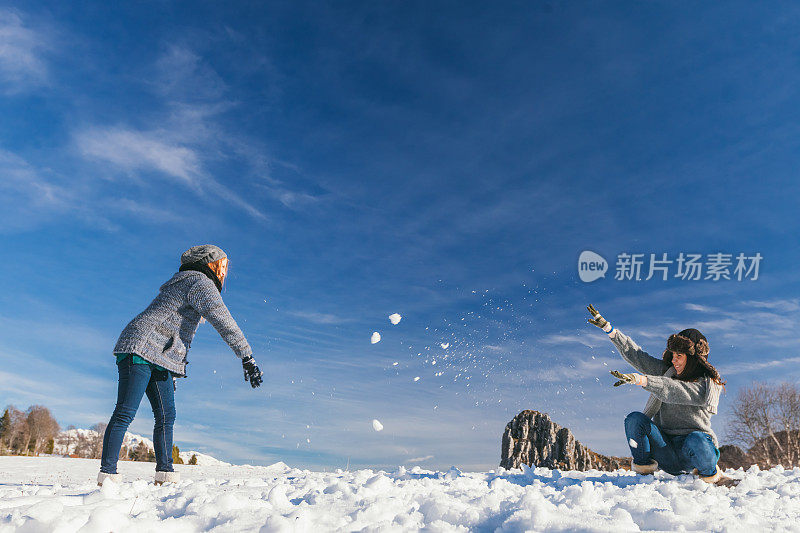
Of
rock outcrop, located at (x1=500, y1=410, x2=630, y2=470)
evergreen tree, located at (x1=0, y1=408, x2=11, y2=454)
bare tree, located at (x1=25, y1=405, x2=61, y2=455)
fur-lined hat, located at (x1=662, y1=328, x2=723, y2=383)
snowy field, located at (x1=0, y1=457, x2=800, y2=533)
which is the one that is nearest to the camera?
snowy field, located at (x1=0, y1=457, x2=800, y2=533)

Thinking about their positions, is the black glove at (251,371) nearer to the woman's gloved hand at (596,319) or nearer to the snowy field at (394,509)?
the snowy field at (394,509)

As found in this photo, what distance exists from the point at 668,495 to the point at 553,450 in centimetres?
1075

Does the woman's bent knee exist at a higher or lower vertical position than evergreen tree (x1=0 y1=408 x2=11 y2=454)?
higher

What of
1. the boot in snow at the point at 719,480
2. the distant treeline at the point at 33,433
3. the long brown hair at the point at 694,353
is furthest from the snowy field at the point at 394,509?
the distant treeline at the point at 33,433

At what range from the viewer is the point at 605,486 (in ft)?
17.2

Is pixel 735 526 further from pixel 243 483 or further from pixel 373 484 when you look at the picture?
pixel 243 483

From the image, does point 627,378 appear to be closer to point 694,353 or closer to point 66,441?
point 694,353

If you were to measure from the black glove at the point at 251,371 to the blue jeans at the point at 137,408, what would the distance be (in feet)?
2.85

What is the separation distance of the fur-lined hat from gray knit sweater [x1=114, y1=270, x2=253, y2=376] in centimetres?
510

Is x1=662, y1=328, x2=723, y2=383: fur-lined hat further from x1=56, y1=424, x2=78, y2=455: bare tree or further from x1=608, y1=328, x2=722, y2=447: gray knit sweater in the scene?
x1=56, y1=424, x2=78, y2=455: bare tree

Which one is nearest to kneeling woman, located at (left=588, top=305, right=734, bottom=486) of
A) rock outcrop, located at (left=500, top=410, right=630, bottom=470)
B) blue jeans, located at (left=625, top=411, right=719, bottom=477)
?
blue jeans, located at (left=625, top=411, right=719, bottom=477)

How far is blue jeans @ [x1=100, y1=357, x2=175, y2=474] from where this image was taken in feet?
16.6

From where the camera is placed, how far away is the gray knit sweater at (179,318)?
5.35m

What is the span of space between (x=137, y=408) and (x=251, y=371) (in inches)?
46.6
